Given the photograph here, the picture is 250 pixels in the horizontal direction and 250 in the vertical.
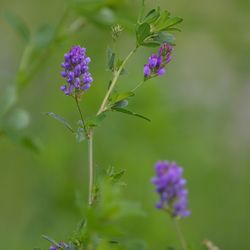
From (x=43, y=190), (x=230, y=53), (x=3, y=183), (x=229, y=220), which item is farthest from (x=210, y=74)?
(x=43, y=190)

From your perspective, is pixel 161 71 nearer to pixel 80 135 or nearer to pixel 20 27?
pixel 80 135

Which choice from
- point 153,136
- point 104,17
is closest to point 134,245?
point 104,17

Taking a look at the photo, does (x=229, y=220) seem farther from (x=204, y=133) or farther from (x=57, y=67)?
(x=57, y=67)

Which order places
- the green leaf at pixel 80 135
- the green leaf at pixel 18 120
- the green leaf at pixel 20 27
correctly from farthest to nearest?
the green leaf at pixel 20 27 → the green leaf at pixel 18 120 → the green leaf at pixel 80 135

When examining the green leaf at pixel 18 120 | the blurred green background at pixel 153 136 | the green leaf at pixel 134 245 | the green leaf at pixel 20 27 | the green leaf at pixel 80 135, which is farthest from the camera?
the blurred green background at pixel 153 136

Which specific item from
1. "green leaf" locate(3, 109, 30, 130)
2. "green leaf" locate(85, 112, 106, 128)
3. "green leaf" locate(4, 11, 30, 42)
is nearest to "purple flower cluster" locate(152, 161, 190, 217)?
"green leaf" locate(85, 112, 106, 128)

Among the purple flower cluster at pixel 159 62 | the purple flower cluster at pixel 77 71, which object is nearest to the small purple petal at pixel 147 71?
the purple flower cluster at pixel 159 62

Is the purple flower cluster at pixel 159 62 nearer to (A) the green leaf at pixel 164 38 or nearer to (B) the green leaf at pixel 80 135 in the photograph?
(A) the green leaf at pixel 164 38
